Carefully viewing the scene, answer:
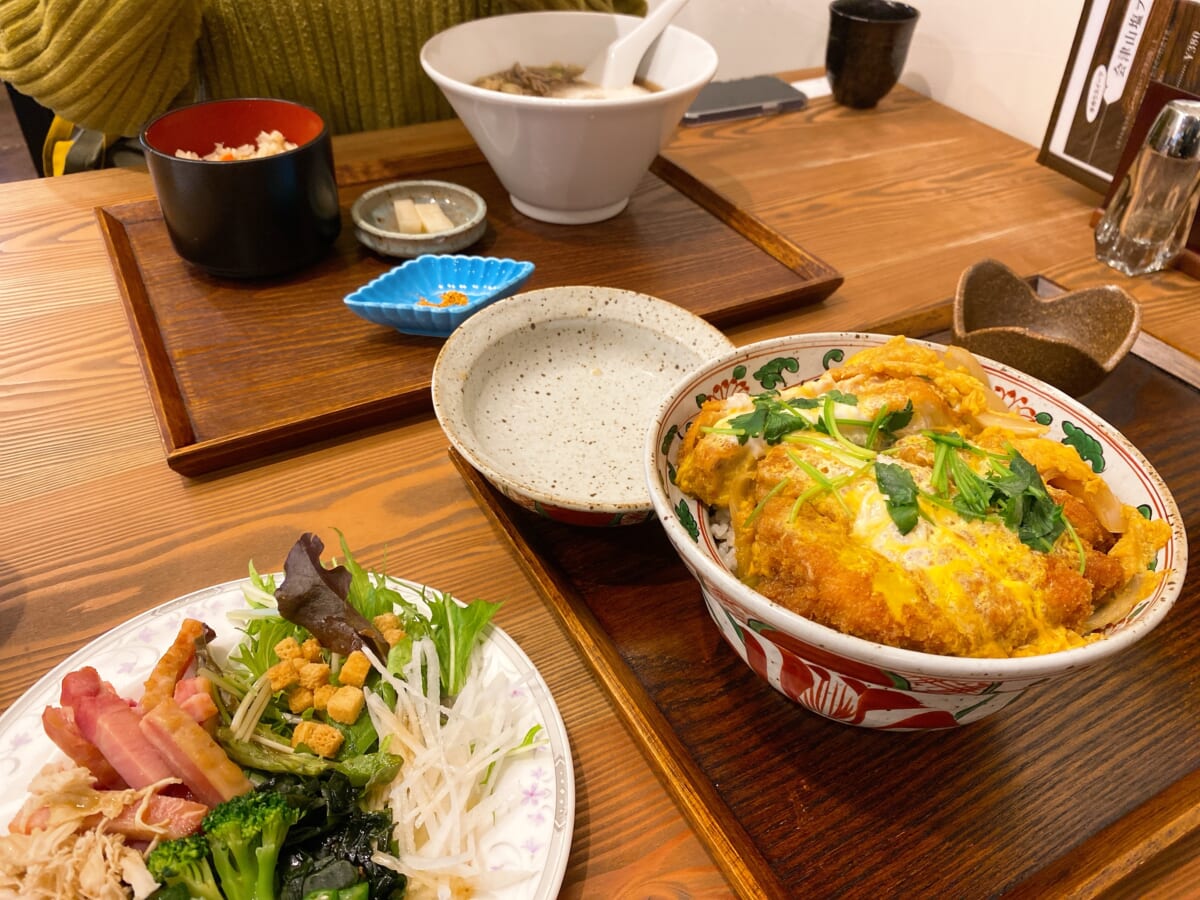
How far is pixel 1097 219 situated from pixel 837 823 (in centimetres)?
171

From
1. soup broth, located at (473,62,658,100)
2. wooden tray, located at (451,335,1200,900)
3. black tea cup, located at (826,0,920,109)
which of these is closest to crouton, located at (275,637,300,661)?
wooden tray, located at (451,335,1200,900)

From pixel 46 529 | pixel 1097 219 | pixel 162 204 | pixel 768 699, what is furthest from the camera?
pixel 1097 219

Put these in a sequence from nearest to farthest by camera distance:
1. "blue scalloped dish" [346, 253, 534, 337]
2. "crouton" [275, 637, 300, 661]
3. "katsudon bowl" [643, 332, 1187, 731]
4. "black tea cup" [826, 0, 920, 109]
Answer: "katsudon bowl" [643, 332, 1187, 731], "crouton" [275, 637, 300, 661], "blue scalloped dish" [346, 253, 534, 337], "black tea cup" [826, 0, 920, 109]

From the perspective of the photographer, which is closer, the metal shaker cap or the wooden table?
the wooden table

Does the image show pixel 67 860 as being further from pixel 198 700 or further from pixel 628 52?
pixel 628 52

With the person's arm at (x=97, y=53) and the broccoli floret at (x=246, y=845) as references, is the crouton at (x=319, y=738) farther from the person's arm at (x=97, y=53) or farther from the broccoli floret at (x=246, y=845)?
the person's arm at (x=97, y=53)

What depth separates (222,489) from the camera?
3.73 feet

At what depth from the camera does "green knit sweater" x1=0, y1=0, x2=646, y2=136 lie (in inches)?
68.9

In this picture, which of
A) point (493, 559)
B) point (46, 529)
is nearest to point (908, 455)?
point (493, 559)

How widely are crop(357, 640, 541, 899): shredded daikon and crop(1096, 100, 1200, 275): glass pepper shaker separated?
66.2 inches

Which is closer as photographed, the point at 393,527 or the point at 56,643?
the point at 56,643

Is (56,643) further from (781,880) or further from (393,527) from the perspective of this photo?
(781,880)

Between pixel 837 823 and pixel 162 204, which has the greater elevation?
pixel 162 204

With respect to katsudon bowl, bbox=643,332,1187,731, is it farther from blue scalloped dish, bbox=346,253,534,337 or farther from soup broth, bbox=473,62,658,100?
soup broth, bbox=473,62,658,100
